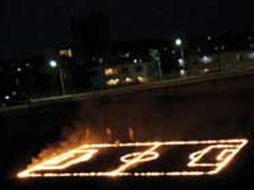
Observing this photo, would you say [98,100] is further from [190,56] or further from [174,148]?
[190,56]

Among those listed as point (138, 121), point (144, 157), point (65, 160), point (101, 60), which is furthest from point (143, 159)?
point (101, 60)

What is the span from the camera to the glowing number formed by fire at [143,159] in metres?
11.9

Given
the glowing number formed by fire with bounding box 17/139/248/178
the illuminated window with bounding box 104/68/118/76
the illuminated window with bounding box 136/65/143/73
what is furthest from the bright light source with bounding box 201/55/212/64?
the glowing number formed by fire with bounding box 17/139/248/178

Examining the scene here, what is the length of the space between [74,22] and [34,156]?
46178 mm

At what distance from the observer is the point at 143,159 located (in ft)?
45.2

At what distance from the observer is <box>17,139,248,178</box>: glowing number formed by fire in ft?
39.1

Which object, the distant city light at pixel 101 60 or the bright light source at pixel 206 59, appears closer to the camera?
the distant city light at pixel 101 60

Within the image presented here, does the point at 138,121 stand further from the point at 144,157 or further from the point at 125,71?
the point at 125,71

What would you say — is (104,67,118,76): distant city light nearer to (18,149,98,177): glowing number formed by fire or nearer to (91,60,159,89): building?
(91,60,159,89): building

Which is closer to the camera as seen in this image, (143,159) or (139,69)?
(143,159)

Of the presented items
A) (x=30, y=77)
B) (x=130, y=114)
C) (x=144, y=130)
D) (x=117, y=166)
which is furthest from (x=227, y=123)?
(x=30, y=77)

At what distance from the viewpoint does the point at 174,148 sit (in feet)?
51.1

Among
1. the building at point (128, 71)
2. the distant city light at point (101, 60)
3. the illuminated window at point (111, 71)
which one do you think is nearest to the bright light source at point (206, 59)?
the building at point (128, 71)

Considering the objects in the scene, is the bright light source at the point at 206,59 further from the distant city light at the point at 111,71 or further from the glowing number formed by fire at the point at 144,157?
the glowing number formed by fire at the point at 144,157
